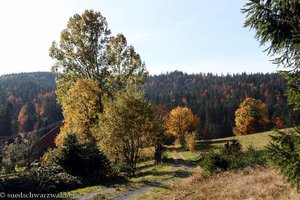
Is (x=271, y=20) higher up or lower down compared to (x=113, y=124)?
higher up

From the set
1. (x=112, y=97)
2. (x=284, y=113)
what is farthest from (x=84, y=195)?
(x=284, y=113)

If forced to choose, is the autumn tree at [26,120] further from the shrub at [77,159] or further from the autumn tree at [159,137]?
the shrub at [77,159]

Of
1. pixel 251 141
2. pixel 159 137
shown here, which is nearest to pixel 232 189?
pixel 159 137

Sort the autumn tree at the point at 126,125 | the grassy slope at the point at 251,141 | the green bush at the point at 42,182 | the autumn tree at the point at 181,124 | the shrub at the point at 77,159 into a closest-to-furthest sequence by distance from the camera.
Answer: the green bush at the point at 42,182
the shrub at the point at 77,159
the autumn tree at the point at 126,125
the grassy slope at the point at 251,141
the autumn tree at the point at 181,124

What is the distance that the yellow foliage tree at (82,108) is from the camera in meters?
29.2

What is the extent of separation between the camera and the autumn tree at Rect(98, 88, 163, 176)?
26062 millimetres

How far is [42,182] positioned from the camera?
22094mm

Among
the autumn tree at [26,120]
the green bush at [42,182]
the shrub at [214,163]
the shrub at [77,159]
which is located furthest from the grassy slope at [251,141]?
the autumn tree at [26,120]

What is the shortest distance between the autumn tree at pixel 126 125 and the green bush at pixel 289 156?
17.4 m

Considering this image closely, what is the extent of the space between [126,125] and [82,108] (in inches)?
226

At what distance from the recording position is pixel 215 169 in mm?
22391

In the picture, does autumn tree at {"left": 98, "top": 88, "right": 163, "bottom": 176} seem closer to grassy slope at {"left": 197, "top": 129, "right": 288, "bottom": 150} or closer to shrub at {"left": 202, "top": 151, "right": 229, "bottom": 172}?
shrub at {"left": 202, "top": 151, "right": 229, "bottom": 172}

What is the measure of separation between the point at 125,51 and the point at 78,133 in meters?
9.25

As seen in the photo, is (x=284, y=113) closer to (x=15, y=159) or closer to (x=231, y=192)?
(x=15, y=159)
